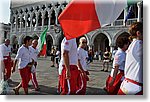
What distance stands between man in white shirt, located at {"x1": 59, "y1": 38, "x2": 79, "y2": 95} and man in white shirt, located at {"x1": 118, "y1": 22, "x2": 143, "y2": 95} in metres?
0.39

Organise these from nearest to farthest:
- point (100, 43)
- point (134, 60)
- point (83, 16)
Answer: point (134, 60) → point (83, 16) → point (100, 43)

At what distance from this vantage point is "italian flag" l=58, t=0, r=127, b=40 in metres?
1.95

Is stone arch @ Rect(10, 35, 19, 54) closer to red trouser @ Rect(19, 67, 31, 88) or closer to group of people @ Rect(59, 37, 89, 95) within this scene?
red trouser @ Rect(19, 67, 31, 88)

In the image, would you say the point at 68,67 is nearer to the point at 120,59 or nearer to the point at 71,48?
the point at 71,48

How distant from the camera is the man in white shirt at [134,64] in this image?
180cm

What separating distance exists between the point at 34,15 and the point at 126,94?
126 cm

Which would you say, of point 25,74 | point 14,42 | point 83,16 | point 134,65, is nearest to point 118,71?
point 134,65

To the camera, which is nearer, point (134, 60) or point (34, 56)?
point (134, 60)

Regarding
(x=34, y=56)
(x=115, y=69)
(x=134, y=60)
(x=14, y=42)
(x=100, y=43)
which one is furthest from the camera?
(x=100, y=43)

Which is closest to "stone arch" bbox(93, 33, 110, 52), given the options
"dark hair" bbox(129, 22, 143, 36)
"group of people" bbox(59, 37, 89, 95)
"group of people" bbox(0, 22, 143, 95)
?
"group of people" bbox(0, 22, 143, 95)

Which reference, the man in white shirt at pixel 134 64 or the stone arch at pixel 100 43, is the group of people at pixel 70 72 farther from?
the stone arch at pixel 100 43

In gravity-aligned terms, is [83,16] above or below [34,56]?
above

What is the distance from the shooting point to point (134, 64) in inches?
71.2

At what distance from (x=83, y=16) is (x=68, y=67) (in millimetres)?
383
